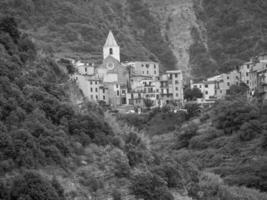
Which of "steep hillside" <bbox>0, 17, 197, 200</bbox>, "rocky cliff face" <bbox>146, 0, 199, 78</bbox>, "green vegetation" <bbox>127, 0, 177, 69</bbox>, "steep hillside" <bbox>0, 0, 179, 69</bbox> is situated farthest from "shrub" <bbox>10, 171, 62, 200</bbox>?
"rocky cliff face" <bbox>146, 0, 199, 78</bbox>

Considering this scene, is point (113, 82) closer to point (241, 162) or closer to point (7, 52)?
point (241, 162)

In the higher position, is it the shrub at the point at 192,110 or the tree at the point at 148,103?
the tree at the point at 148,103

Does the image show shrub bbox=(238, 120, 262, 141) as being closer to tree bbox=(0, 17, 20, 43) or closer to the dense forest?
tree bbox=(0, 17, 20, 43)

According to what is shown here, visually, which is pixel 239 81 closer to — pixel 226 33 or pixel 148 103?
pixel 148 103

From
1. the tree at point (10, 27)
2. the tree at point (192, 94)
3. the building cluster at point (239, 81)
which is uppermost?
the tree at point (10, 27)

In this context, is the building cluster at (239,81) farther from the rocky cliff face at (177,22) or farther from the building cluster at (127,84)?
the rocky cliff face at (177,22)

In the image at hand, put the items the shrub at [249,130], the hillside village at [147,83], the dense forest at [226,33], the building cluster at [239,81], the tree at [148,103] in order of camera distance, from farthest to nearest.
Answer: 1. the dense forest at [226,33]
2. the building cluster at [239,81]
3. the tree at [148,103]
4. the hillside village at [147,83]
5. the shrub at [249,130]

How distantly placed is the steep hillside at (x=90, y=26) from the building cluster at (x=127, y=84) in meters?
15.2

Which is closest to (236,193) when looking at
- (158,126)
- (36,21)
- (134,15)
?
(158,126)

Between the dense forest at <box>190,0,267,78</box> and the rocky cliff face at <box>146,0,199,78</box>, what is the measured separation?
52.1 inches

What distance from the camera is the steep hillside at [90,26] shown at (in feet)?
357

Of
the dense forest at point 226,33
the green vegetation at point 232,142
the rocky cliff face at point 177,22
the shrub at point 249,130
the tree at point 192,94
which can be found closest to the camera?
the green vegetation at point 232,142

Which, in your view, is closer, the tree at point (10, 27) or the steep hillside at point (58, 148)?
the steep hillside at point (58, 148)

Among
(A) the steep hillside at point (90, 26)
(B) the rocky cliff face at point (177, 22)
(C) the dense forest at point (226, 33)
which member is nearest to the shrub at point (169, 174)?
(A) the steep hillside at point (90, 26)
